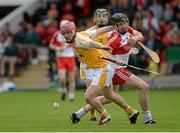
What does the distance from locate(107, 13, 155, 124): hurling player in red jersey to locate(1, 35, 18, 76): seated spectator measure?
625 inches

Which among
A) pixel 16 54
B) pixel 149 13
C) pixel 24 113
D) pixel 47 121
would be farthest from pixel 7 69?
pixel 47 121

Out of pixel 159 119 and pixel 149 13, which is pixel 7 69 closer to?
pixel 149 13

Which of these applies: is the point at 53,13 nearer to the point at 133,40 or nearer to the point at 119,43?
the point at 119,43

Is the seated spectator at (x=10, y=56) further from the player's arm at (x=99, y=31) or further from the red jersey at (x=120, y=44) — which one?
the player's arm at (x=99, y=31)

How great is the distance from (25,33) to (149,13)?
201 inches

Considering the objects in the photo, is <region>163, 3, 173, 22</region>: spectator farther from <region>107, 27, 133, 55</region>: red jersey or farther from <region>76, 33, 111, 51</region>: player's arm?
<region>76, 33, 111, 51</region>: player's arm

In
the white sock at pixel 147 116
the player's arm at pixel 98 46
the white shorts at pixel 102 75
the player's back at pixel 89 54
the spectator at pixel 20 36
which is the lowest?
the spectator at pixel 20 36

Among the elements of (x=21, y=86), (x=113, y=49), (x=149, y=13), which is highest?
(x=113, y=49)

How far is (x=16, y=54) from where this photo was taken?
31.6 meters

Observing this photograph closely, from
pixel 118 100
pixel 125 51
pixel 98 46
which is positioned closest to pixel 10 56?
pixel 125 51

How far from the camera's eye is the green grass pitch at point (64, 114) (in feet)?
48.8

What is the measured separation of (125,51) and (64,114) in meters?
3.06

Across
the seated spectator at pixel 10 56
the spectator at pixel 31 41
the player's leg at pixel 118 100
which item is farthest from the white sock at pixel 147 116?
the spectator at pixel 31 41

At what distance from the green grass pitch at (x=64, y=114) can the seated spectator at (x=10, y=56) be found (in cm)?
411
